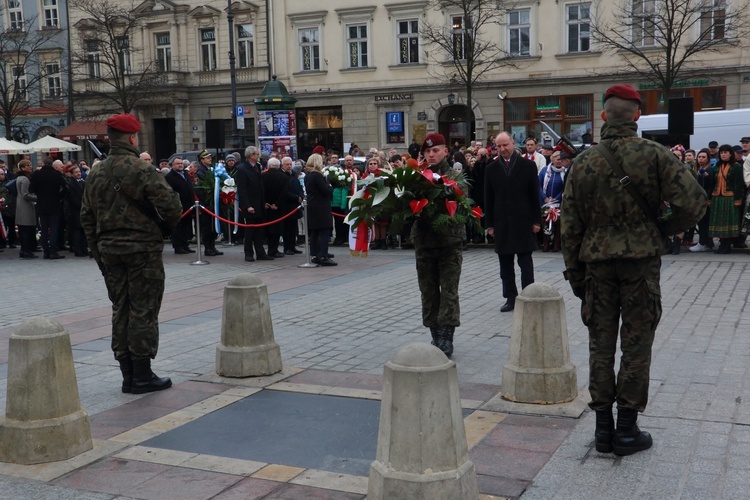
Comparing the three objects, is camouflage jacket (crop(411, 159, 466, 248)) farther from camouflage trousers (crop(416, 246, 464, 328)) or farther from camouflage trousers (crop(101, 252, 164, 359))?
camouflage trousers (crop(101, 252, 164, 359))

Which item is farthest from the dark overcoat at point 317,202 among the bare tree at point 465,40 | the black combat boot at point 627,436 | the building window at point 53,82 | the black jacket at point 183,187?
the building window at point 53,82

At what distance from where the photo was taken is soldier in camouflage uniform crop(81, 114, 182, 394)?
6.54 metres

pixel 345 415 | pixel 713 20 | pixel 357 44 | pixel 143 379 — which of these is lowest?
pixel 345 415

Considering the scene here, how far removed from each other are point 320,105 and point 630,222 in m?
36.6

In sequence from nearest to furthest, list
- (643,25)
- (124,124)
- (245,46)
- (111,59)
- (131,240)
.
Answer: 1. (131,240)
2. (124,124)
3. (643,25)
4. (111,59)
5. (245,46)

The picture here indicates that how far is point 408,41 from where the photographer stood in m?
38.4

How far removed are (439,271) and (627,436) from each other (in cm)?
290

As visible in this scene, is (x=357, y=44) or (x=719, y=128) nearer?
(x=719, y=128)

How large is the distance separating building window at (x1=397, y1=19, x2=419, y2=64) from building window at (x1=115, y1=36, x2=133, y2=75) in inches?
499

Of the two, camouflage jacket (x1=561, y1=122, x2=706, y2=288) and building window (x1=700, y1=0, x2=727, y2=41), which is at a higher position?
building window (x1=700, y1=0, x2=727, y2=41)

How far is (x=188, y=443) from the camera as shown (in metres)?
5.43

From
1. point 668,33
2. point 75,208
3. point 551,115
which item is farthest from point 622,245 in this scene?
point 551,115

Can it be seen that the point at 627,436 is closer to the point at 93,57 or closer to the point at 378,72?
the point at 378,72

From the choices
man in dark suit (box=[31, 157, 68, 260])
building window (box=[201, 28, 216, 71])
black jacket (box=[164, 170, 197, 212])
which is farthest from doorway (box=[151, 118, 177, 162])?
black jacket (box=[164, 170, 197, 212])
